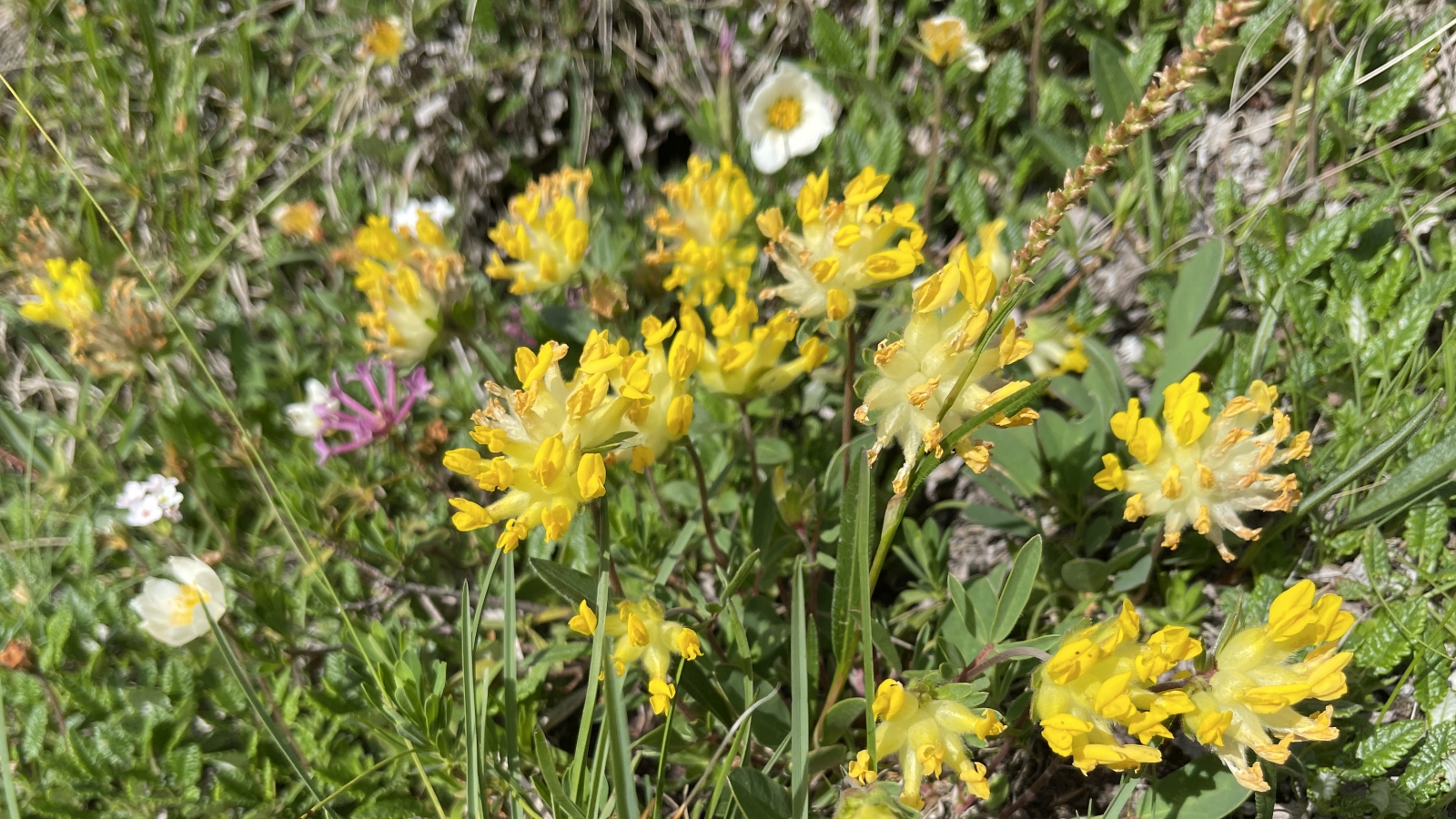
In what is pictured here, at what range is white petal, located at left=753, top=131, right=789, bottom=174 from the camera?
10.0 ft

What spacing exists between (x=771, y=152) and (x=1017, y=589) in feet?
5.99

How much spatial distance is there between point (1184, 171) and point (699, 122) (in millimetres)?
1557

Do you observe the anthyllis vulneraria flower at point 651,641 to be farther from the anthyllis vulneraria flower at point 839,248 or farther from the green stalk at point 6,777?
the green stalk at point 6,777

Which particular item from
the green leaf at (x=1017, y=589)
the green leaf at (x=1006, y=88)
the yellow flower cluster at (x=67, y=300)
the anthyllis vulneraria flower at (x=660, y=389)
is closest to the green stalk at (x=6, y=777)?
the yellow flower cluster at (x=67, y=300)

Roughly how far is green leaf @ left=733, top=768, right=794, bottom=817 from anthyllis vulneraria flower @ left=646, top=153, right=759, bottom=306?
118cm

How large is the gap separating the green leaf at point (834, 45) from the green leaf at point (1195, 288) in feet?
4.32

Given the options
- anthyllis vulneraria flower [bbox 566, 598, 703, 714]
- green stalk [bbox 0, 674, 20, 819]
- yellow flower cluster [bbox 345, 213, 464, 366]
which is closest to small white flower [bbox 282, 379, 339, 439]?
yellow flower cluster [bbox 345, 213, 464, 366]

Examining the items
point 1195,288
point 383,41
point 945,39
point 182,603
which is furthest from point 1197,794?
point 383,41

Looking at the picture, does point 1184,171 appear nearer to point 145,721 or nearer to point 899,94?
point 899,94

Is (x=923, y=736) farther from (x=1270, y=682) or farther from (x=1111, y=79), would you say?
(x=1111, y=79)

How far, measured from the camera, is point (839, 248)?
1895 mm

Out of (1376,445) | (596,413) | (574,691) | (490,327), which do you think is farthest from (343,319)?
(1376,445)

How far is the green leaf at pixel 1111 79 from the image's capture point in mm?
2613

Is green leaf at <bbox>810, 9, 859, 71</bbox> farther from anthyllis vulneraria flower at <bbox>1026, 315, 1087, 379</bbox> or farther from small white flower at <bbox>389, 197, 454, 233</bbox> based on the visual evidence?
small white flower at <bbox>389, 197, 454, 233</bbox>
